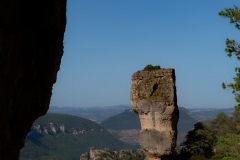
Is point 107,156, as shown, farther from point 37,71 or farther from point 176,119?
point 37,71

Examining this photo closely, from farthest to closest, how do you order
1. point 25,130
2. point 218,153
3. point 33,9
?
point 218,153 < point 25,130 < point 33,9

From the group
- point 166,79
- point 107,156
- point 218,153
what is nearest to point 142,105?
point 166,79

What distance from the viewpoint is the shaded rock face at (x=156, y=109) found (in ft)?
102

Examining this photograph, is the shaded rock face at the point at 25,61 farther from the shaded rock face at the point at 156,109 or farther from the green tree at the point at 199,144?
the green tree at the point at 199,144

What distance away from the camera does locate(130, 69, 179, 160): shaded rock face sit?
31.2 meters

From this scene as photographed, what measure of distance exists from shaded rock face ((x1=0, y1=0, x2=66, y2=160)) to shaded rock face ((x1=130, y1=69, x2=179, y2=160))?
25.1 m

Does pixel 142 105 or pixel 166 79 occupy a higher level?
pixel 166 79

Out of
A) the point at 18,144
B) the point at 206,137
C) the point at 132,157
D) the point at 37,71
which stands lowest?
the point at 132,157

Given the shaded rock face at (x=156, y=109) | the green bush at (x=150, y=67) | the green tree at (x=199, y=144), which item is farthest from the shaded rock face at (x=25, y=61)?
the green tree at (x=199, y=144)

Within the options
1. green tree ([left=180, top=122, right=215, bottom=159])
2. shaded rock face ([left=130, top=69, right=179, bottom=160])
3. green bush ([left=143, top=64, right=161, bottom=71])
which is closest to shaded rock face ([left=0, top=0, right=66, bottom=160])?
shaded rock face ([left=130, top=69, right=179, bottom=160])

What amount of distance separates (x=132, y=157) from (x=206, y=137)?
10.5 m

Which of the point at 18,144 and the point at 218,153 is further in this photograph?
the point at 218,153

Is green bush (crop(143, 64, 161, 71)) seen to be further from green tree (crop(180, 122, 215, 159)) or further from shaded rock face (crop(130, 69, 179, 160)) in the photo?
green tree (crop(180, 122, 215, 159))

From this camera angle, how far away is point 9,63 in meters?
4.92
